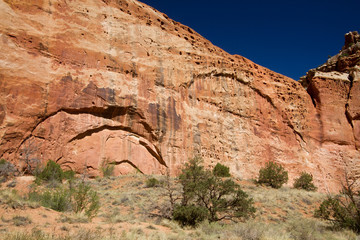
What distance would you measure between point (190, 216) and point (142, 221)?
1645mm

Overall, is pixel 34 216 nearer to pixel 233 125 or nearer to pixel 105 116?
pixel 105 116

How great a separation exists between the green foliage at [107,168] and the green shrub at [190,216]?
8668 mm

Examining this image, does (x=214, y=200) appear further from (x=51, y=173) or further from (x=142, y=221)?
(x=51, y=173)

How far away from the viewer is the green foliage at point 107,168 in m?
17.4

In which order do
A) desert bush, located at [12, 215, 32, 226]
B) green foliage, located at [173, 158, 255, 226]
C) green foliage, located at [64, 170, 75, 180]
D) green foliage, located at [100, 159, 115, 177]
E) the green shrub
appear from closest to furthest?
desert bush, located at [12, 215, 32, 226]
the green shrub
green foliage, located at [173, 158, 255, 226]
green foliage, located at [64, 170, 75, 180]
green foliage, located at [100, 159, 115, 177]

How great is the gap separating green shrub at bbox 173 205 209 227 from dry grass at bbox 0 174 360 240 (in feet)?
1.29

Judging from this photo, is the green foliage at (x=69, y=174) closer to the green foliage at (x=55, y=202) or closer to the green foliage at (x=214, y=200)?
the green foliage at (x=55, y=202)

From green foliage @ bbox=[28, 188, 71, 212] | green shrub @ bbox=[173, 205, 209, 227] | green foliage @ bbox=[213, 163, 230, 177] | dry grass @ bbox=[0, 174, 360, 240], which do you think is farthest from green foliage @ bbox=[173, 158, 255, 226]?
green foliage @ bbox=[213, 163, 230, 177]

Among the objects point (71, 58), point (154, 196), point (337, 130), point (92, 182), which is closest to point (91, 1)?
point (71, 58)

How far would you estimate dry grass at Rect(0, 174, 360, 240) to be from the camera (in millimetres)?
6352

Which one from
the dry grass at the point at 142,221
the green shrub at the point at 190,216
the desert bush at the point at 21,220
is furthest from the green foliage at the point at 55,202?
the green shrub at the point at 190,216

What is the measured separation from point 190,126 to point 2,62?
43.7ft

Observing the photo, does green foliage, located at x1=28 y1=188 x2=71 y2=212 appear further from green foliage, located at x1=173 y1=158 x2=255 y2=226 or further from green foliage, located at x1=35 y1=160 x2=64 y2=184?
green foliage, located at x1=35 y1=160 x2=64 y2=184

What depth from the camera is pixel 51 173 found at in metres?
14.6
